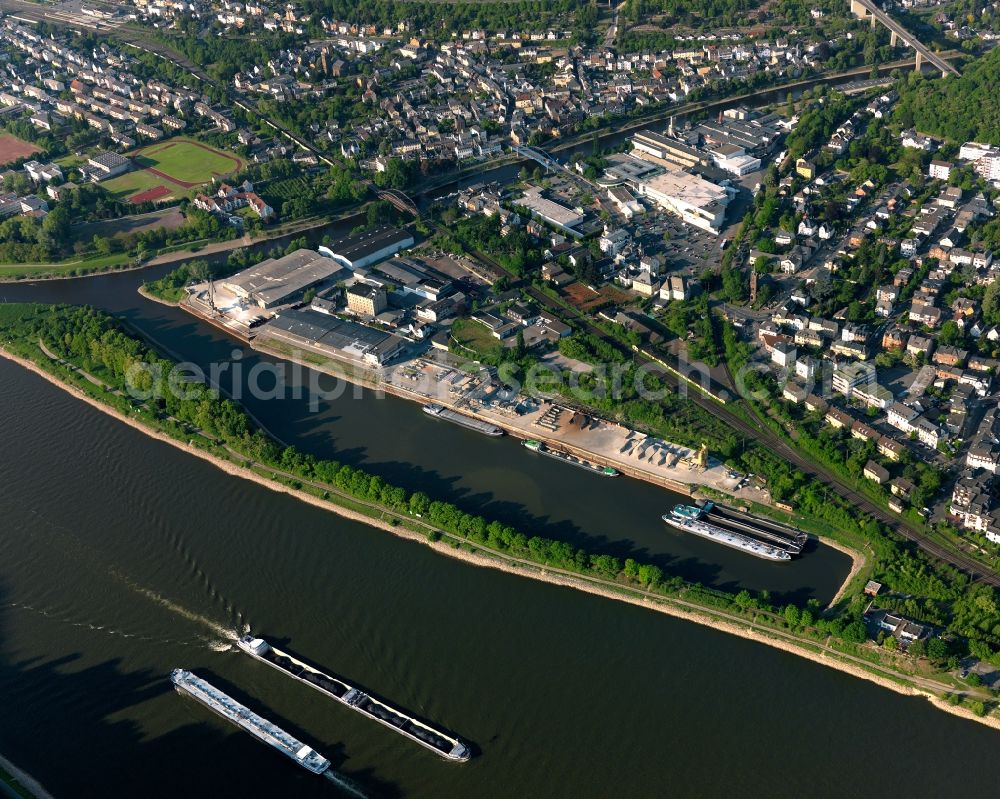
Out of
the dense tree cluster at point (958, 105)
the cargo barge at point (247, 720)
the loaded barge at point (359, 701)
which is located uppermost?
the dense tree cluster at point (958, 105)

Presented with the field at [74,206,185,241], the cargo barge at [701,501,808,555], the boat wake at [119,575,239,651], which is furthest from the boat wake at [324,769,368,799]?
the field at [74,206,185,241]

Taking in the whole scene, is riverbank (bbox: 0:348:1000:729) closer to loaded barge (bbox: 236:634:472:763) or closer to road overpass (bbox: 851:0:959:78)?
loaded barge (bbox: 236:634:472:763)

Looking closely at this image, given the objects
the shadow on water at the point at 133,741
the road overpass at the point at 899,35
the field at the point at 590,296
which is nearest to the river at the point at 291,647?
the shadow on water at the point at 133,741

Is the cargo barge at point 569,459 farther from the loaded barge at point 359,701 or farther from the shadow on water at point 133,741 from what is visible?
the shadow on water at point 133,741

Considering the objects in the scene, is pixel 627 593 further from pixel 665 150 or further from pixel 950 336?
pixel 665 150

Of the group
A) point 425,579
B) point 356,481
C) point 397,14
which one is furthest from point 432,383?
point 397,14

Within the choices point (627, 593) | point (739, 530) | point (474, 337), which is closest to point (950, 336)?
point (739, 530)
